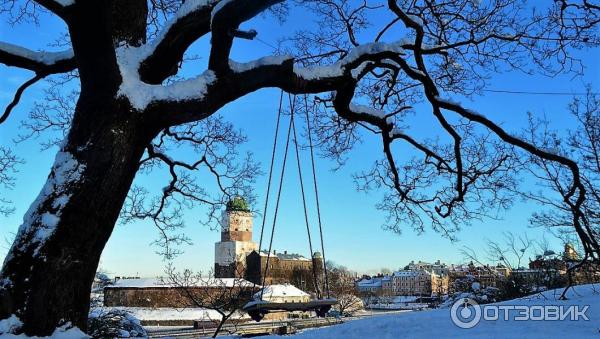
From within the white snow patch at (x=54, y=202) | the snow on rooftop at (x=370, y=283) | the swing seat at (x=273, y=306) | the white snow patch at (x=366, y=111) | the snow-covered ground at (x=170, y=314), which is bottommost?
the snow-covered ground at (x=170, y=314)

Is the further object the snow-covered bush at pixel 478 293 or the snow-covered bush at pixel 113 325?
the snow-covered bush at pixel 478 293

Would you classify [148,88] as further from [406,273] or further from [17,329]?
[406,273]

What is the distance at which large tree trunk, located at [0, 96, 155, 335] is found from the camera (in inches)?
150

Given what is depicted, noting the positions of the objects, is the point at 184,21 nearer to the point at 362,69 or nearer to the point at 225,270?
the point at 362,69

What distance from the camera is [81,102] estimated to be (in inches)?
178

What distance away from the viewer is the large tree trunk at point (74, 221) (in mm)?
3812

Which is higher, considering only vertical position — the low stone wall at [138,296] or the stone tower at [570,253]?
the stone tower at [570,253]

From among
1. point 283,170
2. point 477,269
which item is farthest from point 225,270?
point 283,170

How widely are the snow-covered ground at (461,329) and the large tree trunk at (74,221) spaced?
301 centimetres

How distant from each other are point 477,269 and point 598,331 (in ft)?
33.7

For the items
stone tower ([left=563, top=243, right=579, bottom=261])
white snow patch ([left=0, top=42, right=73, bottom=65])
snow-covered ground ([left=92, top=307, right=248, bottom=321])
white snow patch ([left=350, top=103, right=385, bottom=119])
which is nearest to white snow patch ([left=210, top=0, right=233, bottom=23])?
white snow patch ([left=0, top=42, right=73, bottom=65])

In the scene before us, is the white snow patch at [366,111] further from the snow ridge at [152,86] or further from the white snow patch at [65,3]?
the white snow patch at [65,3]

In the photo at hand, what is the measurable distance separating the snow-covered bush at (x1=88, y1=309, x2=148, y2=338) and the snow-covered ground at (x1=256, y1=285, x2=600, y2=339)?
4082 mm

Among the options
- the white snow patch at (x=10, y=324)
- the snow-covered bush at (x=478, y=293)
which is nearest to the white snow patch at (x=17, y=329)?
the white snow patch at (x=10, y=324)
